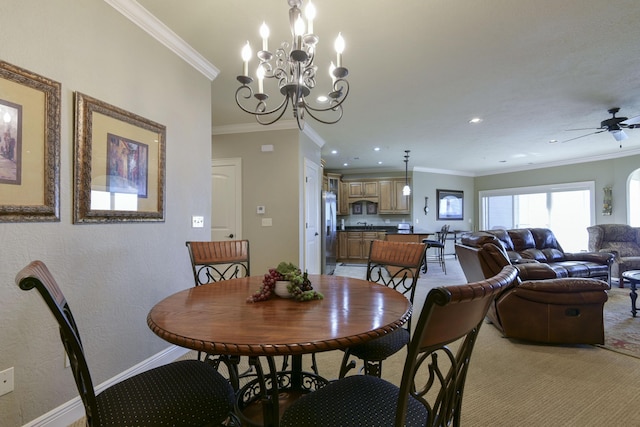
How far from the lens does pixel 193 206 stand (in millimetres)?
2613

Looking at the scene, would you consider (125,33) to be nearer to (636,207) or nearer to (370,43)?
(370,43)

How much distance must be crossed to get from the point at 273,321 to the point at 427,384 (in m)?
0.57

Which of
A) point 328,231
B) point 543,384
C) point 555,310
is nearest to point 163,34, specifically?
point 543,384

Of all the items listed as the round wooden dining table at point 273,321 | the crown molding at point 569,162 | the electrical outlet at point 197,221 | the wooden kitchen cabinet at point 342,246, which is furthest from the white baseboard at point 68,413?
the crown molding at point 569,162

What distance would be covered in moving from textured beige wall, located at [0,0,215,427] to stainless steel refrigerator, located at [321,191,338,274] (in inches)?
124

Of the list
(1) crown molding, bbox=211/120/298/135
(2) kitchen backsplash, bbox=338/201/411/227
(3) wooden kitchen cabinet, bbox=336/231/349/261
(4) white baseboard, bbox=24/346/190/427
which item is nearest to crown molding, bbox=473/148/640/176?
(2) kitchen backsplash, bbox=338/201/411/227

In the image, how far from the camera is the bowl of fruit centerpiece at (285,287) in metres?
1.39

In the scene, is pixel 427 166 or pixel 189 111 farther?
pixel 427 166

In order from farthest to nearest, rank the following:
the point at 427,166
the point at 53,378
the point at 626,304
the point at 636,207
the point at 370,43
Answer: the point at 427,166 → the point at 636,207 → the point at 626,304 → the point at 370,43 → the point at 53,378

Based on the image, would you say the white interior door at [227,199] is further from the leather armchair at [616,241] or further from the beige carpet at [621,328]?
the leather armchair at [616,241]

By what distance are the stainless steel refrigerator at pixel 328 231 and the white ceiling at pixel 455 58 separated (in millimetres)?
1387

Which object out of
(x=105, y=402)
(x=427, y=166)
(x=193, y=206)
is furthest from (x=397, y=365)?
(x=427, y=166)

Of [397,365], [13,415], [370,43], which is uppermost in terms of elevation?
[370,43]

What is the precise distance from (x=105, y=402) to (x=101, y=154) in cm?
142
